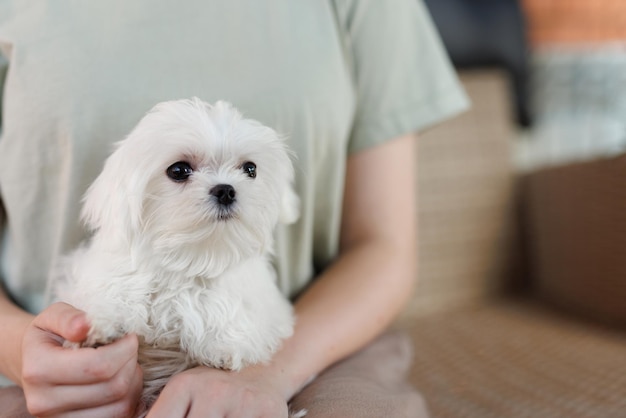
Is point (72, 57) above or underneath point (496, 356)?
above

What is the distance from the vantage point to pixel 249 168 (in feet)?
1.74

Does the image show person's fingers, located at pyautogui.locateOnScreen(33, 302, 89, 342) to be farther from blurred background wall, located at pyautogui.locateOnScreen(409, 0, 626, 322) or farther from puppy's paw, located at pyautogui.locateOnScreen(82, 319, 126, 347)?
blurred background wall, located at pyautogui.locateOnScreen(409, 0, 626, 322)

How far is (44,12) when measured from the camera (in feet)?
2.03

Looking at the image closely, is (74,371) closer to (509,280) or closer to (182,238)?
(182,238)

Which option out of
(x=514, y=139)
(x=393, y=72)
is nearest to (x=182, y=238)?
(x=393, y=72)

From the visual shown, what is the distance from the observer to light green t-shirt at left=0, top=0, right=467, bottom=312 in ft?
1.93

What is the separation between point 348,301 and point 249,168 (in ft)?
1.00

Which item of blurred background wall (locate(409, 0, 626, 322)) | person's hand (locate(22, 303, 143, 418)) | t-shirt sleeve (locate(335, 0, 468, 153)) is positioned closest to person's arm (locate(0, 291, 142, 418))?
person's hand (locate(22, 303, 143, 418))

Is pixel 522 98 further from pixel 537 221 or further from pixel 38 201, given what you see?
pixel 38 201

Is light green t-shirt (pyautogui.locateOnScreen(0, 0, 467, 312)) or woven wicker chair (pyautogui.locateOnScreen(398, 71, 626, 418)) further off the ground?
light green t-shirt (pyautogui.locateOnScreen(0, 0, 467, 312))

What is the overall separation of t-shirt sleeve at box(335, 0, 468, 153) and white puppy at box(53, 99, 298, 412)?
1.08 ft

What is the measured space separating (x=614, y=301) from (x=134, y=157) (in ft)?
3.15

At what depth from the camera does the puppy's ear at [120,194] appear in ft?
1.63

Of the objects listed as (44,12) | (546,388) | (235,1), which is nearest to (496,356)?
(546,388)
